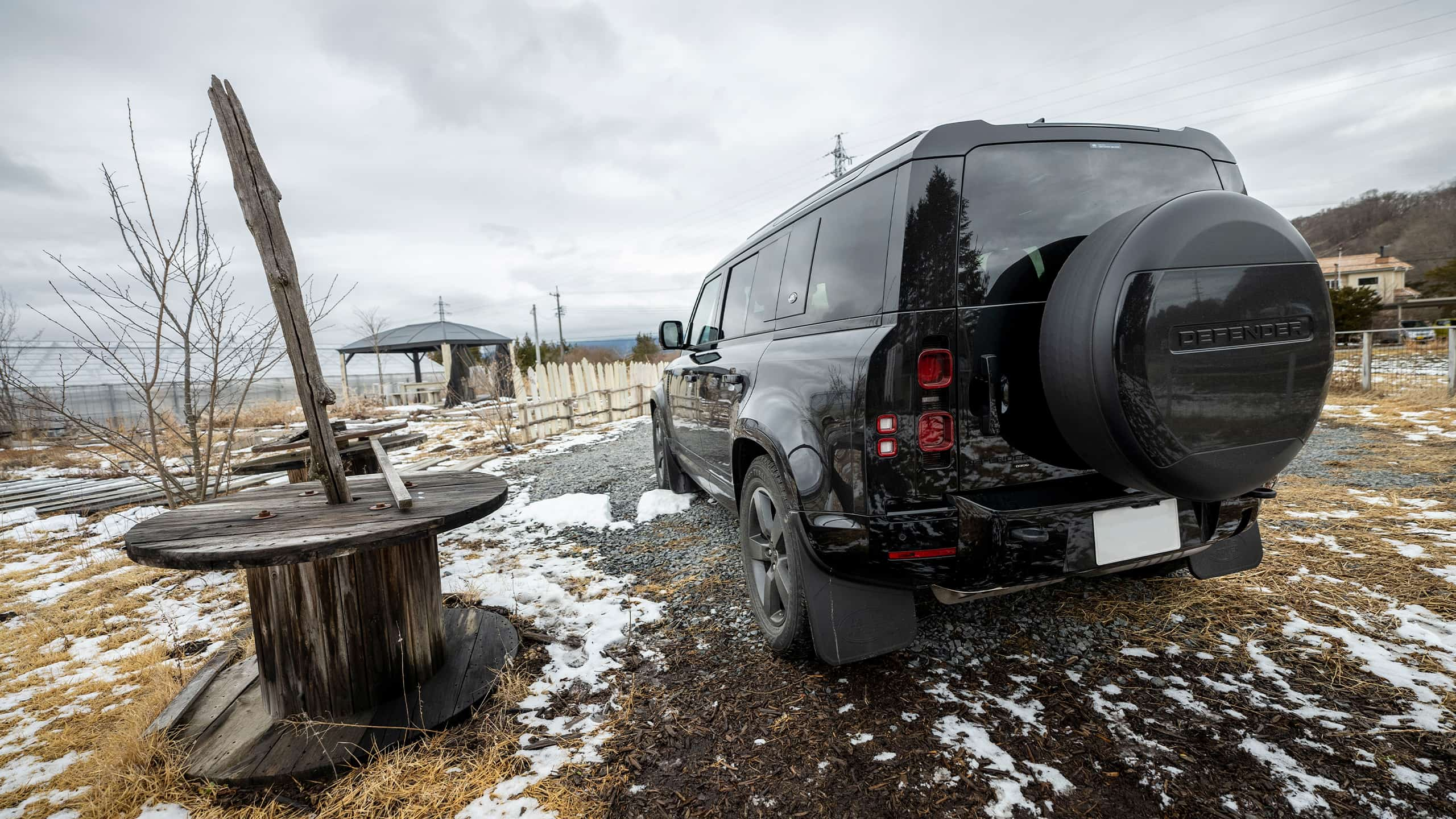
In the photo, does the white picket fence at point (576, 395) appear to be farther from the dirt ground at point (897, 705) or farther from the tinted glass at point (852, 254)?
the tinted glass at point (852, 254)

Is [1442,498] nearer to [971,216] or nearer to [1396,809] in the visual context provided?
[1396,809]

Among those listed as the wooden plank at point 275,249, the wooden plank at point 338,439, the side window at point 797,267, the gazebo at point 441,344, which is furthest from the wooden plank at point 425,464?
the gazebo at point 441,344

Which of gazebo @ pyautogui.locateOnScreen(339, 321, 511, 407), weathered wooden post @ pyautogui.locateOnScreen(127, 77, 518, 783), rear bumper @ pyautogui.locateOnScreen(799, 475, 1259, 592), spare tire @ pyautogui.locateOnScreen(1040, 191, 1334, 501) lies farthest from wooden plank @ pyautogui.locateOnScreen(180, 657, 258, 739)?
gazebo @ pyautogui.locateOnScreen(339, 321, 511, 407)

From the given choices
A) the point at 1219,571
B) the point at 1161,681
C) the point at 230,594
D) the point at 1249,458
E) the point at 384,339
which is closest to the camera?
the point at 1249,458

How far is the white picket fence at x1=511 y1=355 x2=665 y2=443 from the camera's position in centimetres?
995

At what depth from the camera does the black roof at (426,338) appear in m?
22.0

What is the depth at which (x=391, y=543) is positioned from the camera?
172 cm

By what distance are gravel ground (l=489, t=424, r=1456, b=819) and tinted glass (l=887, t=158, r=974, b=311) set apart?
1386 millimetres

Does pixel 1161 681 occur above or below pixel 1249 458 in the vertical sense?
below

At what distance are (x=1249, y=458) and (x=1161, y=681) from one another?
37.5 inches

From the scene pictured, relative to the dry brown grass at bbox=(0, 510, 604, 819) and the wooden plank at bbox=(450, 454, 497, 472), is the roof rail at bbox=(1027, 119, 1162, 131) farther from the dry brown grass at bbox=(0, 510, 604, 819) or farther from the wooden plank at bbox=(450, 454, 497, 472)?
the wooden plank at bbox=(450, 454, 497, 472)

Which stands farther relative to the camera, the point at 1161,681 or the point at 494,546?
the point at 494,546

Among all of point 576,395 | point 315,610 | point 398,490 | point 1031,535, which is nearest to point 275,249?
point 398,490

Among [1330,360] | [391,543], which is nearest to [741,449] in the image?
[391,543]
